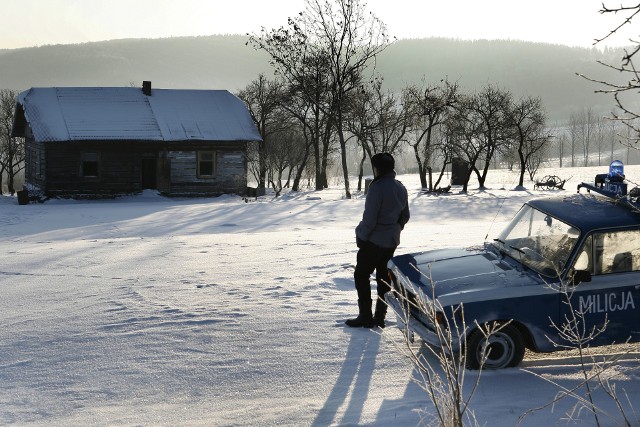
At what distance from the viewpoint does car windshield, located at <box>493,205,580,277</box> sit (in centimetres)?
648

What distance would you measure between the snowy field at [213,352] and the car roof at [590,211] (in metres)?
1.34

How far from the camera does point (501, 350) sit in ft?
20.6

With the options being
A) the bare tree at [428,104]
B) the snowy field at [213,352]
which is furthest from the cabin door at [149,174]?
the snowy field at [213,352]

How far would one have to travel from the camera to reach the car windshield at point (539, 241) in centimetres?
648

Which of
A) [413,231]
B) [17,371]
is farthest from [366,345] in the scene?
[413,231]

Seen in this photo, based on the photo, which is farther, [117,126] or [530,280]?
[117,126]

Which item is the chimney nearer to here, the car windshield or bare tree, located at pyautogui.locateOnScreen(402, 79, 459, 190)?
bare tree, located at pyautogui.locateOnScreen(402, 79, 459, 190)

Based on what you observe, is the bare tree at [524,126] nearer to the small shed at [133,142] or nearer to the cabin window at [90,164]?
the small shed at [133,142]

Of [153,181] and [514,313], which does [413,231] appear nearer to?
[514,313]

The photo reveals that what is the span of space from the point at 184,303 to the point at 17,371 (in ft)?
8.42

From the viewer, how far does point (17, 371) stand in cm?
631

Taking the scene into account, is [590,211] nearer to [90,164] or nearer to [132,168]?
[132,168]

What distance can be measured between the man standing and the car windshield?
1102 mm

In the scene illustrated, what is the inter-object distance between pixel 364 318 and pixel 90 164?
95.5 ft
